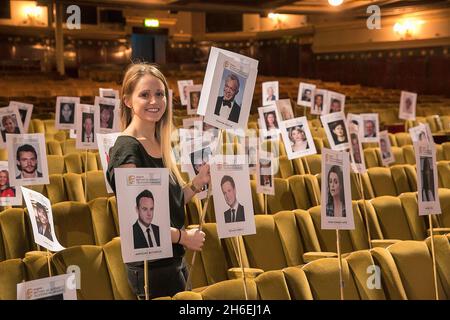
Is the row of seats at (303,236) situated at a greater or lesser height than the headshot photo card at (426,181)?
lesser

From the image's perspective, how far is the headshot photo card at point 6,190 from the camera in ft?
13.1

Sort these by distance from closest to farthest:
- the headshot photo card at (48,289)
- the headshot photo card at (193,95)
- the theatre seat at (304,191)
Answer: the headshot photo card at (48,289) < the theatre seat at (304,191) < the headshot photo card at (193,95)

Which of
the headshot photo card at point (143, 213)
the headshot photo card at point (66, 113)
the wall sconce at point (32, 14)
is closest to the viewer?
the headshot photo card at point (143, 213)

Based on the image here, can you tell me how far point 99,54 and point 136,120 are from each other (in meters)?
22.2

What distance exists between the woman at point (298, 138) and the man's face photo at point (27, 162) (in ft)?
7.16

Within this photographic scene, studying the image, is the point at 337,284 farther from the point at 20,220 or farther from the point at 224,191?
the point at 20,220

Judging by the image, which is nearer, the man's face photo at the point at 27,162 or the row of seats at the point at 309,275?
the row of seats at the point at 309,275

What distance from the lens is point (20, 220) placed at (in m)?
4.10

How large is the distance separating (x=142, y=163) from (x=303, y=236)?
6.38ft

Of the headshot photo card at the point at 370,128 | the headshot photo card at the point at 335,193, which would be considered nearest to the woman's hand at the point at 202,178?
the headshot photo card at the point at 335,193

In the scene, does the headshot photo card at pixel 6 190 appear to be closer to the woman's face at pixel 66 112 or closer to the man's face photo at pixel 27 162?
the man's face photo at pixel 27 162

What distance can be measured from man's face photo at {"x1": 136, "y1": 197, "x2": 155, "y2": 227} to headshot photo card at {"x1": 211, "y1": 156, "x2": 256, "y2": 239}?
13.3 inches

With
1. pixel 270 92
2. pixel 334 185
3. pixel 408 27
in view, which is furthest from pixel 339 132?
pixel 408 27
